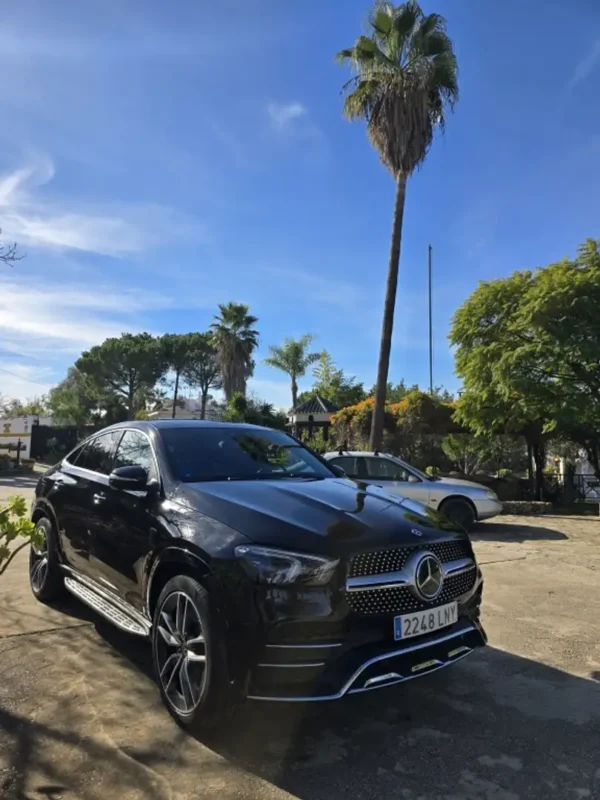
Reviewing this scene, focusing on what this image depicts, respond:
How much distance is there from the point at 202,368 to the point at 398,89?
4084 centimetres

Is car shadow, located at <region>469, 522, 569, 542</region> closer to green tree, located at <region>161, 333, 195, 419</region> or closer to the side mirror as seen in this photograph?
the side mirror

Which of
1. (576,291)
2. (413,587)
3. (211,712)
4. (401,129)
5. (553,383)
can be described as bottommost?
(211,712)

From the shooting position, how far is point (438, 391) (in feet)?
125

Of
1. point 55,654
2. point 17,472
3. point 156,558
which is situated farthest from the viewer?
point 17,472

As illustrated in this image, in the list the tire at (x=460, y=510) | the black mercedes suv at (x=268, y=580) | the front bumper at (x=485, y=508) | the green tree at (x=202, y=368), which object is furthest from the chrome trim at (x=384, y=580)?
the green tree at (x=202, y=368)

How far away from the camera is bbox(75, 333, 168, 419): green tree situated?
51250 millimetres

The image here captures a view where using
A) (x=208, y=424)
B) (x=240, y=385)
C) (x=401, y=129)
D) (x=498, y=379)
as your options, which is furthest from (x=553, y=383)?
(x=240, y=385)

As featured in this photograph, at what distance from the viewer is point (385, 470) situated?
10.8 metres

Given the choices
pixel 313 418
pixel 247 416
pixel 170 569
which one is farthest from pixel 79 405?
pixel 170 569

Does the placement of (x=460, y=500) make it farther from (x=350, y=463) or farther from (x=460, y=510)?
(x=350, y=463)

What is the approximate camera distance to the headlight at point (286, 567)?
2.83 m

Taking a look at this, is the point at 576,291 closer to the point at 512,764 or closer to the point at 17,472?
the point at 512,764

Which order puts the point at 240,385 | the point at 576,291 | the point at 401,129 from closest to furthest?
1. the point at 576,291
2. the point at 401,129
3. the point at 240,385

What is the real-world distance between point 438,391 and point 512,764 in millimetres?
36231
